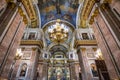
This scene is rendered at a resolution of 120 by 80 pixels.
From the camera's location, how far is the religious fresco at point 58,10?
15.8 m

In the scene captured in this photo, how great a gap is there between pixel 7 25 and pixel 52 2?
34.5 feet

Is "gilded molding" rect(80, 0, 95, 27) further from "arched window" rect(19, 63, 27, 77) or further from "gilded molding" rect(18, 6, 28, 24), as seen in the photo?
"arched window" rect(19, 63, 27, 77)

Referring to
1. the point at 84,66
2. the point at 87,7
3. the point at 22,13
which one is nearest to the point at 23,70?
the point at 22,13

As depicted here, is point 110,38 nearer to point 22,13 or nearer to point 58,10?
point 22,13

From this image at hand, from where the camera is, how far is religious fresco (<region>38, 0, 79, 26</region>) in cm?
1584

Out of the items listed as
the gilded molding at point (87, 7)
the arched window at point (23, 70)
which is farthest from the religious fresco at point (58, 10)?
the arched window at point (23, 70)

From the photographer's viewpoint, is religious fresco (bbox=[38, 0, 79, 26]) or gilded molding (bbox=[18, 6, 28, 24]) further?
religious fresco (bbox=[38, 0, 79, 26])

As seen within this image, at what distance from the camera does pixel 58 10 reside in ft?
56.3

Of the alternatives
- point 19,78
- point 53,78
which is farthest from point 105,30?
point 53,78

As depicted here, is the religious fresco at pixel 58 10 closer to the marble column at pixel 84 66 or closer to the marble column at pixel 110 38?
the marble column at pixel 84 66

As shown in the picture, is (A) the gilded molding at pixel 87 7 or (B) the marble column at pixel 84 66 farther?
(B) the marble column at pixel 84 66

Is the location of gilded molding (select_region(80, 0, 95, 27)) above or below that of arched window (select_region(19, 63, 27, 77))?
above

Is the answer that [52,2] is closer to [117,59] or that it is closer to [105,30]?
[105,30]

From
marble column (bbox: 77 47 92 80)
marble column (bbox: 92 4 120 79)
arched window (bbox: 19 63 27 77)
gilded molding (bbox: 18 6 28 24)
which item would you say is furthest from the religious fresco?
marble column (bbox: 92 4 120 79)
